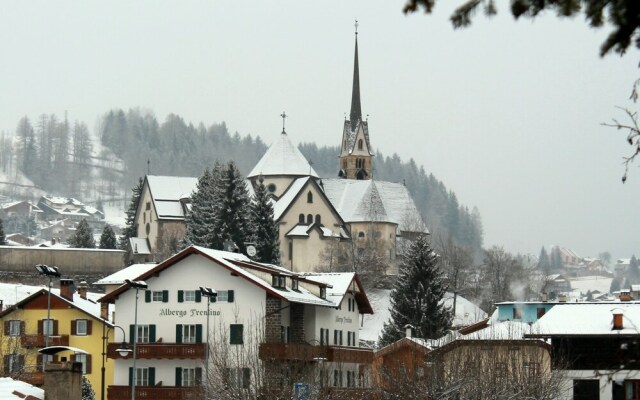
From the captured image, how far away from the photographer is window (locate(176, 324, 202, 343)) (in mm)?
68887

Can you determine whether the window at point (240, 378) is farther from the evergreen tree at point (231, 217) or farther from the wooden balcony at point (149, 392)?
the evergreen tree at point (231, 217)

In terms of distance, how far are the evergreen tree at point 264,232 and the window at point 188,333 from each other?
59.7m

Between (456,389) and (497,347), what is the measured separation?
446 inches

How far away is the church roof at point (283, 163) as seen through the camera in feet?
600

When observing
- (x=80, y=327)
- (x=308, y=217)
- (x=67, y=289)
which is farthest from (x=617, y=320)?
(x=308, y=217)

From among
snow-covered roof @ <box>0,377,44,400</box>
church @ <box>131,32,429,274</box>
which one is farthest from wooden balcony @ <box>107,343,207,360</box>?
church @ <box>131,32,429,274</box>

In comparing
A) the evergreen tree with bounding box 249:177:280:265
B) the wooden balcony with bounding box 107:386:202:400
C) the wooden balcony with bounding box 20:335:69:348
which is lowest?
the wooden balcony with bounding box 107:386:202:400

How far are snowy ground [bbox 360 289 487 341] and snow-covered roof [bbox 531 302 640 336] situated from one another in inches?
2456

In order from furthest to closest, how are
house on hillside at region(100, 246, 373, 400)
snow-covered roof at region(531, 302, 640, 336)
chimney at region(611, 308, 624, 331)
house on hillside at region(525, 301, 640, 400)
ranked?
house on hillside at region(100, 246, 373, 400)
snow-covered roof at region(531, 302, 640, 336)
house on hillside at region(525, 301, 640, 400)
chimney at region(611, 308, 624, 331)

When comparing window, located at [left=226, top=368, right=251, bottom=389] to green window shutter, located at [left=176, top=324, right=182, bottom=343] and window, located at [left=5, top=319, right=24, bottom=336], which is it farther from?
window, located at [left=5, top=319, right=24, bottom=336]

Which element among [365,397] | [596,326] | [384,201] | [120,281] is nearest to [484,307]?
[384,201]

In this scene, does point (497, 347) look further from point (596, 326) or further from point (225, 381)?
point (225, 381)

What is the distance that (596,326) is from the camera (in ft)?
199

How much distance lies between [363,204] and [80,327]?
347 feet
